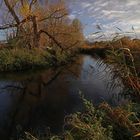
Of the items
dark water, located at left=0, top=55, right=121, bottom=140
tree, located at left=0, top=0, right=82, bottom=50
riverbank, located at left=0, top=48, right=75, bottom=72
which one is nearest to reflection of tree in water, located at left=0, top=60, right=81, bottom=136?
dark water, located at left=0, top=55, right=121, bottom=140

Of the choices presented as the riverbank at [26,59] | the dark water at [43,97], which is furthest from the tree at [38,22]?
the dark water at [43,97]

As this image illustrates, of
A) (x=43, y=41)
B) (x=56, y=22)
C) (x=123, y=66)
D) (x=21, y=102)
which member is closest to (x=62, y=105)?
(x=21, y=102)

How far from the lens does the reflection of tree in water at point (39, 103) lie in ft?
29.5

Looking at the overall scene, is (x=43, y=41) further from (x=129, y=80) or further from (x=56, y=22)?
(x=129, y=80)

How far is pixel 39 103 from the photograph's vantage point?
11.4 metres

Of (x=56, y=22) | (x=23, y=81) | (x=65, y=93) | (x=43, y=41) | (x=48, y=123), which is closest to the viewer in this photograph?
(x=48, y=123)

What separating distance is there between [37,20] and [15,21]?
2537 mm

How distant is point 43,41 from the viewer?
28.2m

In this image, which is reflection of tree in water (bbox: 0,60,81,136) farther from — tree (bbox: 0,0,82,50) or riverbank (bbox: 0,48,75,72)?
tree (bbox: 0,0,82,50)

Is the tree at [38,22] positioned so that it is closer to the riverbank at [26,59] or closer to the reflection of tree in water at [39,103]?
the riverbank at [26,59]

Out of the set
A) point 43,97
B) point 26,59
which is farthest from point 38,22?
point 43,97

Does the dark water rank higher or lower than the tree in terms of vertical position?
lower

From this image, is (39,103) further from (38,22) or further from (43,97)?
(38,22)

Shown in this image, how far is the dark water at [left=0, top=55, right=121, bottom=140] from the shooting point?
891cm
